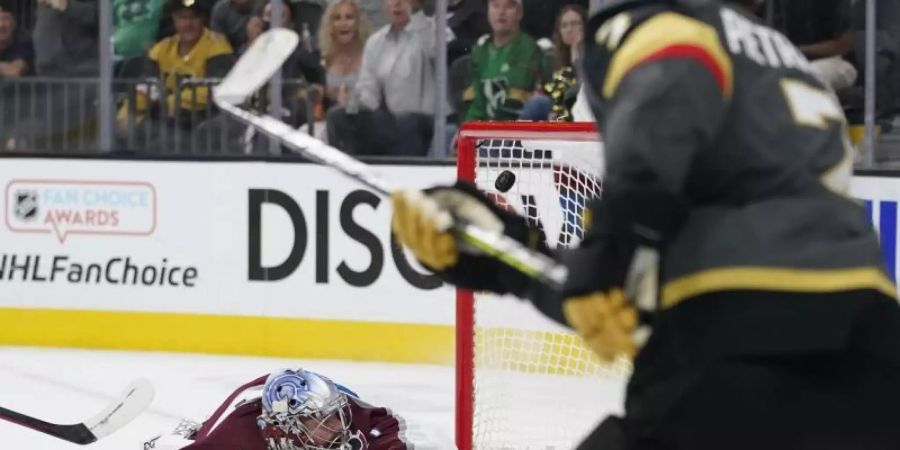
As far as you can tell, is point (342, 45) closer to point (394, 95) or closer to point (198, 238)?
point (394, 95)

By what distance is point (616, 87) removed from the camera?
2000mm

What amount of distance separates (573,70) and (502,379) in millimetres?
2727

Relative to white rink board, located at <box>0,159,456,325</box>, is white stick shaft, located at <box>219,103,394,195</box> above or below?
above

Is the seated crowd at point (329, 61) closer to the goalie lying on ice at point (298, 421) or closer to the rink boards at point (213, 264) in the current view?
the rink boards at point (213, 264)

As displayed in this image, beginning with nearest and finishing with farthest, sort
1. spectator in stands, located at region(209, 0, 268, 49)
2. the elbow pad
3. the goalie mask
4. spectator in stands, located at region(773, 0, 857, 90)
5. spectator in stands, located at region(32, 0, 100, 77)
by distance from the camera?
the elbow pad
the goalie mask
spectator in stands, located at region(773, 0, 857, 90)
spectator in stands, located at region(209, 0, 268, 49)
spectator in stands, located at region(32, 0, 100, 77)

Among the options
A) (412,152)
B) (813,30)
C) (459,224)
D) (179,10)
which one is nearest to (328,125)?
(412,152)

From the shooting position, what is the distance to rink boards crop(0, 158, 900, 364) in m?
7.34

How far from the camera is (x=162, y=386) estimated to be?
6.59 metres

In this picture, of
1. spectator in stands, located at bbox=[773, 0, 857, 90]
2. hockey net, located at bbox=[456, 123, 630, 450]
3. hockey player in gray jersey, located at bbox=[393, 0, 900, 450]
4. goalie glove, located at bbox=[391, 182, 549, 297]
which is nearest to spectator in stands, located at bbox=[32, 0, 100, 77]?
spectator in stands, located at bbox=[773, 0, 857, 90]

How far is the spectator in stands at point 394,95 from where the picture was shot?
767 cm

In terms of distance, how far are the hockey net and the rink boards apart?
235 centimetres

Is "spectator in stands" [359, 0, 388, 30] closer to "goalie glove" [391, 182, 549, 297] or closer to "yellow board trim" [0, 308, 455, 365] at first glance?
"yellow board trim" [0, 308, 455, 365]

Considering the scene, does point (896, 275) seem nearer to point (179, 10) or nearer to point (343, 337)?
point (343, 337)

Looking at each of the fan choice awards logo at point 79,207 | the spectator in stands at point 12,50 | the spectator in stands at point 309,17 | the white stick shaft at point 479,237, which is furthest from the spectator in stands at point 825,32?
the white stick shaft at point 479,237
